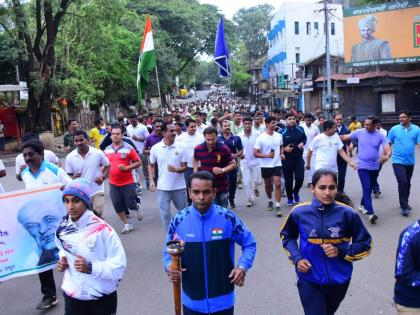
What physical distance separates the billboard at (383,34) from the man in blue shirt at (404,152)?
2274cm

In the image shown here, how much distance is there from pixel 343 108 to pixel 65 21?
18710 mm

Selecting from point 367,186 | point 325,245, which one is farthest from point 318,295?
point 367,186

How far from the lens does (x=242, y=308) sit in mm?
4879

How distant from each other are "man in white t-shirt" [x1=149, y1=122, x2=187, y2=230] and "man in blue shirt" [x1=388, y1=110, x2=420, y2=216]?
150 inches

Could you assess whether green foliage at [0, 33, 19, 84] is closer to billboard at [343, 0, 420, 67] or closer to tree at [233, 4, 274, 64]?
billboard at [343, 0, 420, 67]

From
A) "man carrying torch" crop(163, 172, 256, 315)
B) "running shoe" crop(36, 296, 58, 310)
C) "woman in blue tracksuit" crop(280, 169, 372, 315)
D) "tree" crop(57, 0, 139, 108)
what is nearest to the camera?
"man carrying torch" crop(163, 172, 256, 315)

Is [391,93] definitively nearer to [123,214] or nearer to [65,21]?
[65,21]

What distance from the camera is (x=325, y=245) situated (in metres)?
3.27

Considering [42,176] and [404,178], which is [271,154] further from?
[42,176]

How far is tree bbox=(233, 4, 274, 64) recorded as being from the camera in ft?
244

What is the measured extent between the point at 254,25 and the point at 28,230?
73.6 m

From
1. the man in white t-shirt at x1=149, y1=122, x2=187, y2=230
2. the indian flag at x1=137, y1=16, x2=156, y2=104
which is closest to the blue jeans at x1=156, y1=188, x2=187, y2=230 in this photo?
the man in white t-shirt at x1=149, y1=122, x2=187, y2=230

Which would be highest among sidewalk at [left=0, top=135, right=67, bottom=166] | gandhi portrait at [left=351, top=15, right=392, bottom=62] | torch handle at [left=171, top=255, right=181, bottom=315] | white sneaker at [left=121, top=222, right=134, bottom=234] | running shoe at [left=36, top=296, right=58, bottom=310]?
gandhi portrait at [left=351, top=15, right=392, bottom=62]

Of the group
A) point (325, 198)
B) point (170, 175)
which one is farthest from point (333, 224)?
point (170, 175)
